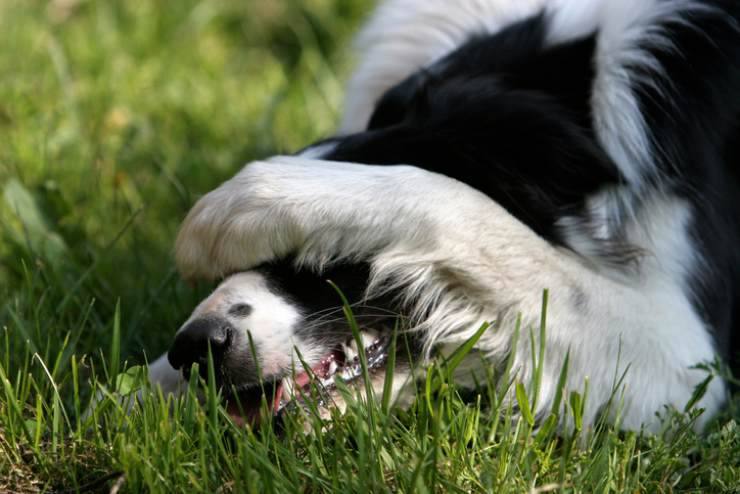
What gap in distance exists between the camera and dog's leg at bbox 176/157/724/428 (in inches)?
72.7

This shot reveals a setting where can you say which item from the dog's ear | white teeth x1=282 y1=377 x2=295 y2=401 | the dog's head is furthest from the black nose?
the dog's ear

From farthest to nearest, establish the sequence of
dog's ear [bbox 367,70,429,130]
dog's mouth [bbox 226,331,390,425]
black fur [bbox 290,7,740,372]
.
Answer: dog's ear [bbox 367,70,429,130] < black fur [bbox 290,7,740,372] < dog's mouth [bbox 226,331,390,425]

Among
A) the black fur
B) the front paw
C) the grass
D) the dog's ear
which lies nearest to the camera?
the grass

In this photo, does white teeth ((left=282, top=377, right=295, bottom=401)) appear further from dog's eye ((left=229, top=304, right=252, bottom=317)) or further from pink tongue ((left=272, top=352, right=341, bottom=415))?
dog's eye ((left=229, top=304, right=252, bottom=317))

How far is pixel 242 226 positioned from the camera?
73.5 inches

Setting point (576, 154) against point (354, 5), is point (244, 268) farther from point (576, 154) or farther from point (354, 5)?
point (354, 5)

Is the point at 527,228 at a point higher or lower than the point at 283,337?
higher

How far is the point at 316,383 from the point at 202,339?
0.21 meters

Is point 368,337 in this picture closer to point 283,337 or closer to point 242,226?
point 283,337

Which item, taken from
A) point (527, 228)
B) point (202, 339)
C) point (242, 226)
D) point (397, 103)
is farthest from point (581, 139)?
point (202, 339)

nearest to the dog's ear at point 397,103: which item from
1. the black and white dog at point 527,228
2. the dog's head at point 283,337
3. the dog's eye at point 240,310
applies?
the black and white dog at point 527,228

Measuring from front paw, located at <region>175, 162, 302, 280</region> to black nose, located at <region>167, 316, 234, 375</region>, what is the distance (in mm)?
147

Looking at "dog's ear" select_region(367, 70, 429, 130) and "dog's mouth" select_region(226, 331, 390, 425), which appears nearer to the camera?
"dog's mouth" select_region(226, 331, 390, 425)

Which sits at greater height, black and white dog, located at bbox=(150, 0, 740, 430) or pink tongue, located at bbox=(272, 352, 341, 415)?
black and white dog, located at bbox=(150, 0, 740, 430)
